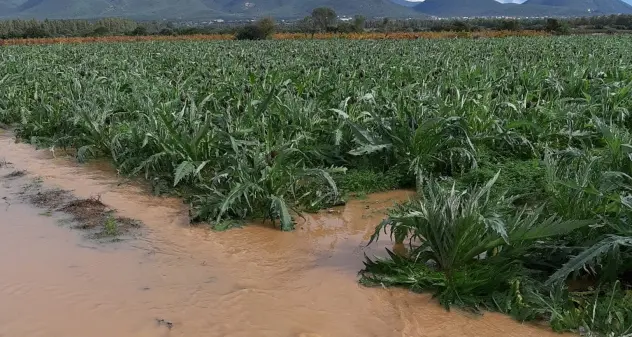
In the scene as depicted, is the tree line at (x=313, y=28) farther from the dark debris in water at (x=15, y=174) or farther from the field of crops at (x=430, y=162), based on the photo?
the dark debris in water at (x=15, y=174)

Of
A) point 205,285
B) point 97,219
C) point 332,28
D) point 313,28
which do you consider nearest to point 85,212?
point 97,219

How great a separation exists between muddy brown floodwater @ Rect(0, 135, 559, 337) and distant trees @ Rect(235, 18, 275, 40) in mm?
40393

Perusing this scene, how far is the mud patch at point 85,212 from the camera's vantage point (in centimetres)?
438

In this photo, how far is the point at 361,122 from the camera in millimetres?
6266

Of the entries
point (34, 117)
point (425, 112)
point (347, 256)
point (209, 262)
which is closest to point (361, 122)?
point (425, 112)

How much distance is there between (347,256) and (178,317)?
1334mm

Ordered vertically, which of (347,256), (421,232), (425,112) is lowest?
(347,256)

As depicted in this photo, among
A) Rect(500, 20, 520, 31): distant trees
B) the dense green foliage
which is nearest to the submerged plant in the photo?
the dense green foliage

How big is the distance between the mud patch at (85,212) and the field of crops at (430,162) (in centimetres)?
59

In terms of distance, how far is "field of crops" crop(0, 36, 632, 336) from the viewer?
3211mm

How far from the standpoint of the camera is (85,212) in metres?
4.81

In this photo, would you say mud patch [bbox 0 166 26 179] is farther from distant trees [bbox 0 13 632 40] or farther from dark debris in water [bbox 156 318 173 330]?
distant trees [bbox 0 13 632 40]

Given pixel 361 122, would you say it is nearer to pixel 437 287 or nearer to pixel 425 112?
pixel 425 112

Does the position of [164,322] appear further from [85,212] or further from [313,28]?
[313,28]
